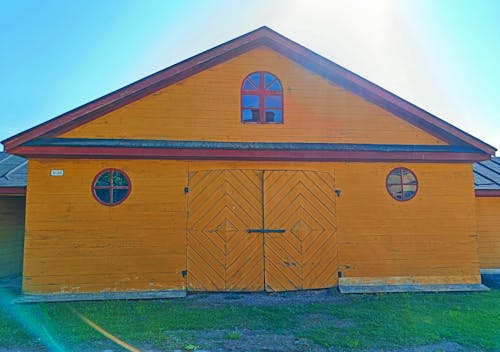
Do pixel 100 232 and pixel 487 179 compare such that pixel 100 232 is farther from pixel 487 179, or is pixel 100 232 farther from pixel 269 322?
pixel 487 179

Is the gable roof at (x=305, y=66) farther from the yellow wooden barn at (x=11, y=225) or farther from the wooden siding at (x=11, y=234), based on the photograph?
the wooden siding at (x=11, y=234)

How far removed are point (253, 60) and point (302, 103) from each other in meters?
1.58

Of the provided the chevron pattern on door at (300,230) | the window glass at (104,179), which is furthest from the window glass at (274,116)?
the window glass at (104,179)

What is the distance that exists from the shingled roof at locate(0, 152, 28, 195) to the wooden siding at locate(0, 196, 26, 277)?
0.68 m

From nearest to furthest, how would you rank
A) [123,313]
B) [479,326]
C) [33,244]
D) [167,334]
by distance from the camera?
1. [167,334]
2. [479,326]
3. [123,313]
4. [33,244]

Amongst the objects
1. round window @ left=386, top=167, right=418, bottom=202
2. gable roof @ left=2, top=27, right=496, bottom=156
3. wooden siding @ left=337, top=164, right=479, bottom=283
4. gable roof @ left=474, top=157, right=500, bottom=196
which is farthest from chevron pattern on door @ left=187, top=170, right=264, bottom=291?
gable roof @ left=474, top=157, right=500, bottom=196

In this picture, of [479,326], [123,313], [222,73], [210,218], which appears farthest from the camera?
[222,73]

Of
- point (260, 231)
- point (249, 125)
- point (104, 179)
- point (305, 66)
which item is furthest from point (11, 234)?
point (305, 66)

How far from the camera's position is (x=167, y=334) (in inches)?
215

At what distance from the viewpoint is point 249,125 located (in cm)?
841

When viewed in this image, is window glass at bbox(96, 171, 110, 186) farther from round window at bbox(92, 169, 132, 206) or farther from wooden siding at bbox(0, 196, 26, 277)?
wooden siding at bbox(0, 196, 26, 277)

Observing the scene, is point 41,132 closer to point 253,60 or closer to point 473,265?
point 253,60

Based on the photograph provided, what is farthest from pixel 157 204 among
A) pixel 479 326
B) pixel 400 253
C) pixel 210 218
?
pixel 479 326

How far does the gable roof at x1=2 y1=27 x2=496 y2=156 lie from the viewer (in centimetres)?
810
